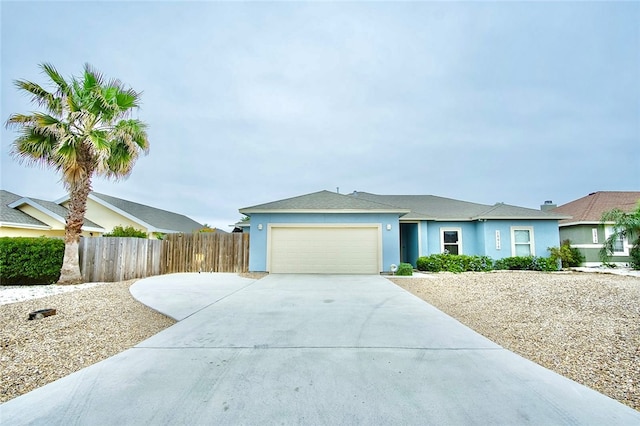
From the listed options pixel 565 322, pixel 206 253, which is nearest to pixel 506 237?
pixel 565 322

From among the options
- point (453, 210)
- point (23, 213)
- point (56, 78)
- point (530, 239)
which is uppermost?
point (56, 78)

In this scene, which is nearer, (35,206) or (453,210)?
(35,206)

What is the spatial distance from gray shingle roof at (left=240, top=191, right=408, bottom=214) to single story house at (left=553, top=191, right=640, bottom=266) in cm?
1084

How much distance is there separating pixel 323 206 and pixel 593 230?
565 inches

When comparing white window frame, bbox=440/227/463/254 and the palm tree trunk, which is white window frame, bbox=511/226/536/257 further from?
the palm tree trunk

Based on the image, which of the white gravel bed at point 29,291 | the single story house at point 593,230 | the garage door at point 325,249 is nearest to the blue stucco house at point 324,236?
the garage door at point 325,249

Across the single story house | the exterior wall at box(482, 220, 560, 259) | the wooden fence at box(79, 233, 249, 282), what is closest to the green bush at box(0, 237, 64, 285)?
the wooden fence at box(79, 233, 249, 282)

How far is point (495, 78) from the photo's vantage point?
1308cm

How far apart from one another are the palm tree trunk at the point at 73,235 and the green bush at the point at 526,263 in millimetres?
16216

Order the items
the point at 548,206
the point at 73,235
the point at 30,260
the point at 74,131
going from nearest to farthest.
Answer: the point at 30,260, the point at 74,131, the point at 73,235, the point at 548,206

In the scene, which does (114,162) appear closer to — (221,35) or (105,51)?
(105,51)

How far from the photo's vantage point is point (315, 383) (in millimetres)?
2873

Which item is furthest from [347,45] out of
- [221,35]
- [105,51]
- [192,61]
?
[105,51]

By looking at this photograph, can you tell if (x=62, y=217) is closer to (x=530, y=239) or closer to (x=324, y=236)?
(x=324, y=236)
